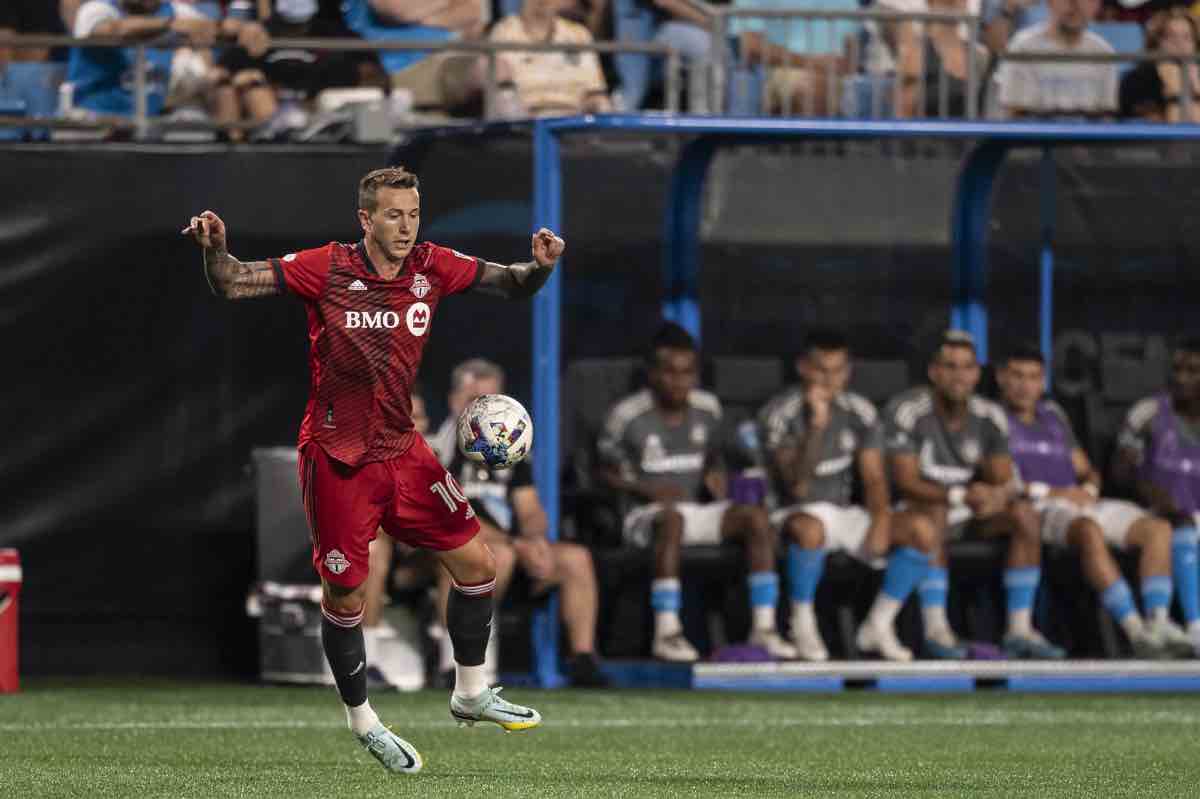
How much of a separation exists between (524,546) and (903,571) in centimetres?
186

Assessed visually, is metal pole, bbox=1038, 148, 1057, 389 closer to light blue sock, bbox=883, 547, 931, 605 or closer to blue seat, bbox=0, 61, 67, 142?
light blue sock, bbox=883, 547, 931, 605

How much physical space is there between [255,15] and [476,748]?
5.88m

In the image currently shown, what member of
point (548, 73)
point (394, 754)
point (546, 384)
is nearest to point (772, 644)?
point (546, 384)

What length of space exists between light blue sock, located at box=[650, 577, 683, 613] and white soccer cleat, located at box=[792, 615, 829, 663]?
62 centimetres

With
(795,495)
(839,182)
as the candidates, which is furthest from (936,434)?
(839,182)

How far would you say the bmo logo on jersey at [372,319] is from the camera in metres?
7.68

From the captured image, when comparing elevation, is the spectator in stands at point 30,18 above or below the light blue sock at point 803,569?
above

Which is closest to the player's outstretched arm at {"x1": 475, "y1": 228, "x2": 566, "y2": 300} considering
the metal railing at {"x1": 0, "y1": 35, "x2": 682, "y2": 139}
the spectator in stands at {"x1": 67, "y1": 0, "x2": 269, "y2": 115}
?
the metal railing at {"x1": 0, "y1": 35, "x2": 682, "y2": 139}

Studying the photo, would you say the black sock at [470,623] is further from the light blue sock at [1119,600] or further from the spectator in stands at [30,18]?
the spectator in stands at [30,18]

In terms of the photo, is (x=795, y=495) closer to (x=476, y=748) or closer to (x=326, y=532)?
(x=476, y=748)

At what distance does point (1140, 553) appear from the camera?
12.4 m

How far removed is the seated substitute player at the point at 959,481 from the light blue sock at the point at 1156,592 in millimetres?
511

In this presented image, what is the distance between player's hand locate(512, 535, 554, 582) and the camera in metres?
11.7

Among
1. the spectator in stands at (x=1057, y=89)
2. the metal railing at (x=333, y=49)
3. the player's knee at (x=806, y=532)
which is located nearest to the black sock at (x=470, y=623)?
the player's knee at (x=806, y=532)
